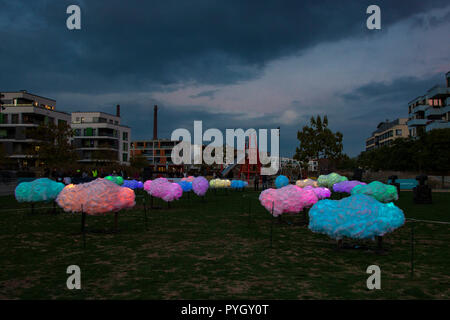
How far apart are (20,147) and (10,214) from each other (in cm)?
5995

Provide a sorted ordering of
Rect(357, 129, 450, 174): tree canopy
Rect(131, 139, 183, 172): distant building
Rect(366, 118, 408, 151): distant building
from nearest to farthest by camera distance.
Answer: Rect(357, 129, 450, 174): tree canopy < Rect(366, 118, 408, 151): distant building < Rect(131, 139, 183, 172): distant building

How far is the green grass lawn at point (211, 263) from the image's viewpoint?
21.5 feet

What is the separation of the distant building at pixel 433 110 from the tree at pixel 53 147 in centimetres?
5865

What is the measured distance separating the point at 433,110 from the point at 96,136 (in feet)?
259

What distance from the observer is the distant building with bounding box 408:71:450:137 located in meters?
68.9

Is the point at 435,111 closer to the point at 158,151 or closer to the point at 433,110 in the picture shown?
the point at 433,110

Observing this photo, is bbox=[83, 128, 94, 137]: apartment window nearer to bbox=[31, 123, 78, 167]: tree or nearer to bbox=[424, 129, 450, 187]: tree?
bbox=[31, 123, 78, 167]: tree

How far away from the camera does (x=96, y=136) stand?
92.8 metres

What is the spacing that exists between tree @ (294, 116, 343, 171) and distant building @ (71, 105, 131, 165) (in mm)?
46417

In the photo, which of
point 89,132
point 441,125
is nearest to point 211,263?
point 441,125

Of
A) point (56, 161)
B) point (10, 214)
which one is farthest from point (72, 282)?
point (56, 161)

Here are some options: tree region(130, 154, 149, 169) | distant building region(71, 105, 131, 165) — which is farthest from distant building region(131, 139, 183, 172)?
tree region(130, 154, 149, 169)

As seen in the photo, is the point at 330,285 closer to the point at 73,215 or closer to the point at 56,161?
the point at 73,215

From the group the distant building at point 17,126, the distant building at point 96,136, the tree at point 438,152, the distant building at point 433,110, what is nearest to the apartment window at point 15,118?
the distant building at point 17,126
